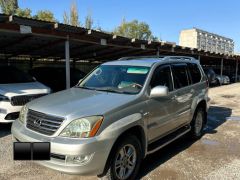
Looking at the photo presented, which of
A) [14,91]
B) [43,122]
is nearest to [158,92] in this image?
[43,122]

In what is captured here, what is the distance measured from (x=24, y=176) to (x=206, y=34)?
74.4 meters

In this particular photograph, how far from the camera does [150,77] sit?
4613 millimetres

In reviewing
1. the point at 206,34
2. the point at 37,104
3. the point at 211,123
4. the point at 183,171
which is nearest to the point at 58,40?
the point at 211,123

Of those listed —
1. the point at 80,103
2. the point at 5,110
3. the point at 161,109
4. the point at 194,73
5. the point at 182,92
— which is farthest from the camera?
the point at 5,110

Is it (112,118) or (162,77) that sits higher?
(162,77)

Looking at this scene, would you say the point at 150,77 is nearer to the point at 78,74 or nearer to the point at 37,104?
the point at 37,104

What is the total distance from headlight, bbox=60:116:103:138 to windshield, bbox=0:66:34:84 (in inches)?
198

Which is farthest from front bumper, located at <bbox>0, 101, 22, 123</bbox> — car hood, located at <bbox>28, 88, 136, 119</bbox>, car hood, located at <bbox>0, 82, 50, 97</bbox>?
car hood, located at <bbox>28, 88, 136, 119</bbox>

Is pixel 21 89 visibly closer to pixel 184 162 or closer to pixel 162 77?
pixel 162 77

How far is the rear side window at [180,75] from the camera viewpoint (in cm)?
536

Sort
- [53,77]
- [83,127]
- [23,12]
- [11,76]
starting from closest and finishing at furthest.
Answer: [83,127] → [11,76] → [53,77] → [23,12]

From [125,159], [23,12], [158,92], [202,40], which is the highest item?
[23,12]

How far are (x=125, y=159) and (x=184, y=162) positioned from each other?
4.96 ft

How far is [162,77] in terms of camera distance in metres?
4.96
